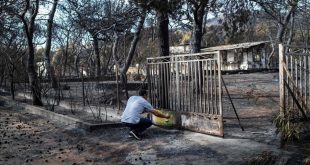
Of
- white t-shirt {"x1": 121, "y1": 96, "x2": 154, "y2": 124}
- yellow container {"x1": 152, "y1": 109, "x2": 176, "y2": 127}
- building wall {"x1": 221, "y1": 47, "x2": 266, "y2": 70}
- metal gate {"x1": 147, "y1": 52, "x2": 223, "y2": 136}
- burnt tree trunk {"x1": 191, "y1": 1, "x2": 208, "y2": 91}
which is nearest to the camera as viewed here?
metal gate {"x1": 147, "y1": 52, "x2": 223, "y2": 136}

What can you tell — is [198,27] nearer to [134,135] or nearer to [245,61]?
[134,135]

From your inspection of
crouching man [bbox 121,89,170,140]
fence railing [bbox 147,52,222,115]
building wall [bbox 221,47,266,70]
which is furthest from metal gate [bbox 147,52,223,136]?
building wall [bbox 221,47,266,70]

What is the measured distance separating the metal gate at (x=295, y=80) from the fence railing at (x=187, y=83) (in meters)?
1.32

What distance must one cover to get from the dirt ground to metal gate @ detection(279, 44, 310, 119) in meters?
0.77

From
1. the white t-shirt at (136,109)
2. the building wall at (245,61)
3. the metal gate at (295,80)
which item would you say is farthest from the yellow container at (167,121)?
the building wall at (245,61)

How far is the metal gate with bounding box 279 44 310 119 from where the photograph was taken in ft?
28.9

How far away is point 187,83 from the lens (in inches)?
Result: 429

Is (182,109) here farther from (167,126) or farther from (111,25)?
(111,25)

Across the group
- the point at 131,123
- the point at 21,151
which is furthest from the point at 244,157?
the point at 21,151

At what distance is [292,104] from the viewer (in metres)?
9.35

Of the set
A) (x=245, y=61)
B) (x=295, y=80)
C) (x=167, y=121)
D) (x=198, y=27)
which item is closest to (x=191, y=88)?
(x=167, y=121)

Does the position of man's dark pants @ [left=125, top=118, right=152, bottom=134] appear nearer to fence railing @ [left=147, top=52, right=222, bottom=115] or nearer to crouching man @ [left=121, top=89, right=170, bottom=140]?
crouching man @ [left=121, top=89, right=170, bottom=140]

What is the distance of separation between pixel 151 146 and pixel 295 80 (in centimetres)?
342

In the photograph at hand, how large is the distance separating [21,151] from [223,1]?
8.73 meters
